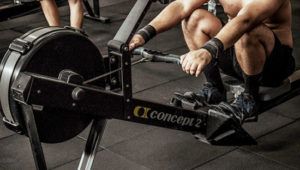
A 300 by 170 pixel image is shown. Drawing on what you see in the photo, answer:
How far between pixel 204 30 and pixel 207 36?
4 cm

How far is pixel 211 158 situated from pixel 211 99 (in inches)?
15.5

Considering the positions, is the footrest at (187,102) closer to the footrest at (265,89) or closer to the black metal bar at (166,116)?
the black metal bar at (166,116)

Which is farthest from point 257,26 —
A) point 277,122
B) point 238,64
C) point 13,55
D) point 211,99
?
point 13,55

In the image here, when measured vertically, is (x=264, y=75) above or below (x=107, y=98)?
below

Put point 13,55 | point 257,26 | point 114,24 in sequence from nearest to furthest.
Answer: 1. point 13,55
2. point 257,26
3. point 114,24

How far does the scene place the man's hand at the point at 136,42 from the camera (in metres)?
2.67

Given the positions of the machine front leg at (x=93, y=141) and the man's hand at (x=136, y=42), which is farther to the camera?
the man's hand at (x=136, y=42)

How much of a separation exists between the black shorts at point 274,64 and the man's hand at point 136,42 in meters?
0.61

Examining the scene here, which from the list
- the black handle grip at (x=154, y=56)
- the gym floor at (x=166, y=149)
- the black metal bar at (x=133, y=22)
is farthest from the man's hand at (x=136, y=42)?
the gym floor at (x=166, y=149)

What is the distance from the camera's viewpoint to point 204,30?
3.05 meters

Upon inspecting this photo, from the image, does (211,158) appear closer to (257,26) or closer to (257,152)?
(257,152)

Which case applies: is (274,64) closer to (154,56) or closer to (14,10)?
(154,56)

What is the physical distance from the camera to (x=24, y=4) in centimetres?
466

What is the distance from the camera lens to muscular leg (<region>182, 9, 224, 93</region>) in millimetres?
3045
